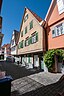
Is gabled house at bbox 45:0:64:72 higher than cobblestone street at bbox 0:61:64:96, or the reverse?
gabled house at bbox 45:0:64:72

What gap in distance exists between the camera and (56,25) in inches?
563

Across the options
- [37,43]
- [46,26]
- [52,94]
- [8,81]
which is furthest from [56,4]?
[8,81]

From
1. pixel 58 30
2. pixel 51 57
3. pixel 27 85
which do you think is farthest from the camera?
pixel 51 57

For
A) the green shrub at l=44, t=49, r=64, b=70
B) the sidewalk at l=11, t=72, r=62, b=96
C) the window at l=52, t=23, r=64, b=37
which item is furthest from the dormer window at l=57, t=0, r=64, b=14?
the sidewalk at l=11, t=72, r=62, b=96

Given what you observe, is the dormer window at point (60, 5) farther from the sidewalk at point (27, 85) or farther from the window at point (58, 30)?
the sidewalk at point (27, 85)

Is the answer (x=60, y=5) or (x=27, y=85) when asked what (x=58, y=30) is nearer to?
(x=60, y=5)

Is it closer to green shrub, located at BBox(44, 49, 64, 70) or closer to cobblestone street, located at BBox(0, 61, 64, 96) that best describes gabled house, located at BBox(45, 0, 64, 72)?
green shrub, located at BBox(44, 49, 64, 70)

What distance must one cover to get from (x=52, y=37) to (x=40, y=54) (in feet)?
15.6

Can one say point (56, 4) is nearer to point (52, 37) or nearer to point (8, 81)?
point (52, 37)

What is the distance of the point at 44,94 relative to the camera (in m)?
6.65

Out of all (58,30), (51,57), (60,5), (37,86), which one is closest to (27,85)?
(37,86)

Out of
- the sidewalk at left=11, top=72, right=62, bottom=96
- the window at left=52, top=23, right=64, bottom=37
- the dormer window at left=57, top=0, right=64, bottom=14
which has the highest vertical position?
the dormer window at left=57, top=0, right=64, bottom=14

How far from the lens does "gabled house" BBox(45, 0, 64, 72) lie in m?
13.3

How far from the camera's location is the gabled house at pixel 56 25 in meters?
13.3
